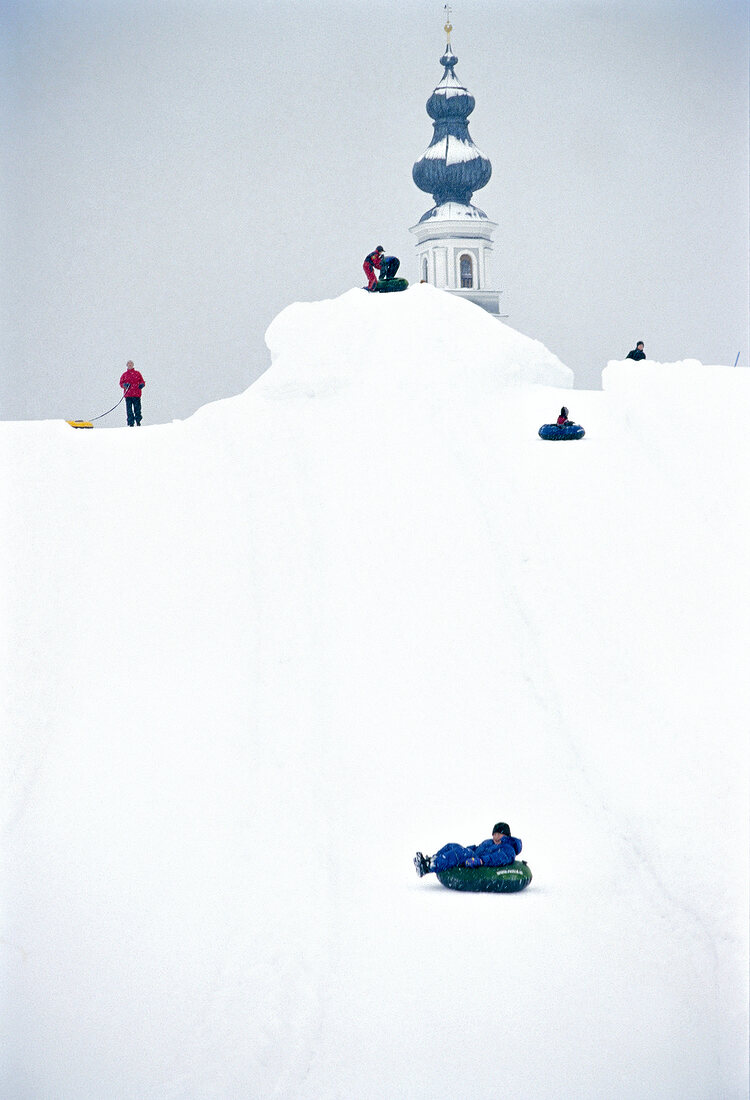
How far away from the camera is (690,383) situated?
72.5ft

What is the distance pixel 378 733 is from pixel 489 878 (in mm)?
3448

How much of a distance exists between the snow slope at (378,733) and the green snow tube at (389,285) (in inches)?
47.3

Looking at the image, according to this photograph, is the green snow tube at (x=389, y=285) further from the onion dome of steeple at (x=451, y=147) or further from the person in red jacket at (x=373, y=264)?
the onion dome of steeple at (x=451, y=147)

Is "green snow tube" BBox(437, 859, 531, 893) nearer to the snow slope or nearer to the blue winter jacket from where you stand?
the blue winter jacket

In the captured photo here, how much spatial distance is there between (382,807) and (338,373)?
13197 millimetres

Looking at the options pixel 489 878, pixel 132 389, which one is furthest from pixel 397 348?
pixel 489 878

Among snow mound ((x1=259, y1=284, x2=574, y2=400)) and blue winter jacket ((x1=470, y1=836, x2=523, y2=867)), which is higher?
snow mound ((x1=259, y1=284, x2=574, y2=400))

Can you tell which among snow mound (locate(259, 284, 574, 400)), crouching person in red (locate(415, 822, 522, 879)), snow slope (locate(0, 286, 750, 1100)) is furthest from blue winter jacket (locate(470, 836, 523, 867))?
snow mound (locate(259, 284, 574, 400))

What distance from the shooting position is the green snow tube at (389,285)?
2627cm

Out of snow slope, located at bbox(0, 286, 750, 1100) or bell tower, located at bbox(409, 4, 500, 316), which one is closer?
snow slope, located at bbox(0, 286, 750, 1100)

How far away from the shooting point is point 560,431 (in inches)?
878

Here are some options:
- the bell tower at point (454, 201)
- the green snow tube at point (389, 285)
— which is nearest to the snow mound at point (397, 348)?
the green snow tube at point (389, 285)

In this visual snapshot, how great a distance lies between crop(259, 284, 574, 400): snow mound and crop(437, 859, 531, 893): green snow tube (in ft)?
45.8

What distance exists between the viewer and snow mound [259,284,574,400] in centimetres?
2405
